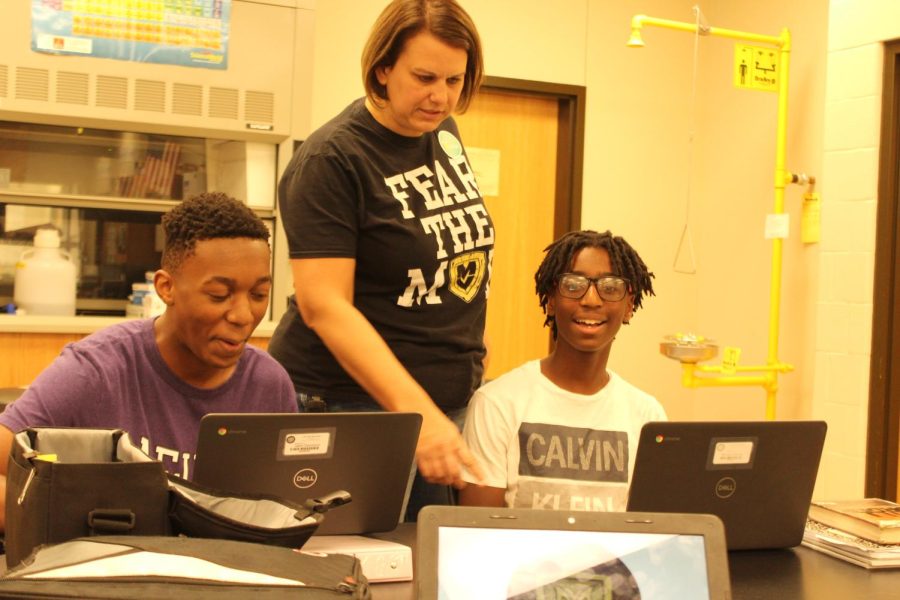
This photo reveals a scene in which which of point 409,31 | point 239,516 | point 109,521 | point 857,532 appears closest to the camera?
point 109,521

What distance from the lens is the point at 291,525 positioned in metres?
1.09

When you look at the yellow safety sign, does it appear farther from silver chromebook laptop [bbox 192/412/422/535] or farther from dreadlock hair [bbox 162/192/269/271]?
silver chromebook laptop [bbox 192/412/422/535]

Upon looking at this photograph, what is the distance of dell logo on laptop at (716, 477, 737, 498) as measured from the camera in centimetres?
138

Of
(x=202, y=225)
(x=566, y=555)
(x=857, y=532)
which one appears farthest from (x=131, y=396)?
(x=857, y=532)

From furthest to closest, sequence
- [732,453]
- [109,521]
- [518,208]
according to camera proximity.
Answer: [518,208] < [732,453] < [109,521]

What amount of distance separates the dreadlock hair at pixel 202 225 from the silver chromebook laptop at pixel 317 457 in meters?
0.36

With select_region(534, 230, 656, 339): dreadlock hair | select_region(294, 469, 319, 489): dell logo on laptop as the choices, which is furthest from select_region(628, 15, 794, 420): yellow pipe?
select_region(294, 469, 319, 489): dell logo on laptop

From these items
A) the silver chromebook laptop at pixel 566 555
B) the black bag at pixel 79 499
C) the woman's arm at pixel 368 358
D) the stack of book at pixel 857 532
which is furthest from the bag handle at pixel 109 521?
the stack of book at pixel 857 532

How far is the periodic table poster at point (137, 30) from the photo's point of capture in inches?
131

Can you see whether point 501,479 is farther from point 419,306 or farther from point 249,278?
point 249,278

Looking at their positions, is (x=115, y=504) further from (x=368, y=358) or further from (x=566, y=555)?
(x=368, y=358)

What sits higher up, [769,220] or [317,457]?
[769,220]

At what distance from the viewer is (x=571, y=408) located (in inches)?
69.1

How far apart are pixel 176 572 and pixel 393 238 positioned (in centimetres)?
90
